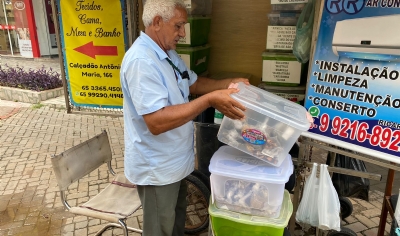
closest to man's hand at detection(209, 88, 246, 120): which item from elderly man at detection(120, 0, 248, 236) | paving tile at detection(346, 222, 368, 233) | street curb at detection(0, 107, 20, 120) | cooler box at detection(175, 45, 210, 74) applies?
elderly man at detection(120, 0, 248, 236)

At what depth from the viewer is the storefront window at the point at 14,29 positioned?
33.5ft

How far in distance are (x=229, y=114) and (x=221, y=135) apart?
0.20m

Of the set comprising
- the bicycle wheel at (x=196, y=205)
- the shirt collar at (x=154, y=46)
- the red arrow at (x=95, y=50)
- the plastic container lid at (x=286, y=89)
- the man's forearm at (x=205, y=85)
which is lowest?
the bicycle wheel at (x=196, y=205)

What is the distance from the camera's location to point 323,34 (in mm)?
1708

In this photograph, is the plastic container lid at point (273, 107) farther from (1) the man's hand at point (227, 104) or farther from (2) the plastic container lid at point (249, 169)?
(2) the plastic container lid at point (249, 169)

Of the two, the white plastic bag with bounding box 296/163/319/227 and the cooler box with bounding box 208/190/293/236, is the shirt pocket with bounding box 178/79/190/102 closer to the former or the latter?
the cooler box with bounding box 208/190/293/236

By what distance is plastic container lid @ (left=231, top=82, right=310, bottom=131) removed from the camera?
150 centimetres

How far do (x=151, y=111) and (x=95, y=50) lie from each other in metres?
1.77

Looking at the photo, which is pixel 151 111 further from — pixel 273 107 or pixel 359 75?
pixel 359 75

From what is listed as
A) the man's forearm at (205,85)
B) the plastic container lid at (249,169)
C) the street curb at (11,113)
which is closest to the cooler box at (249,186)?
the plastic container lid at (249,169)

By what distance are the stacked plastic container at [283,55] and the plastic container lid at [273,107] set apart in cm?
47

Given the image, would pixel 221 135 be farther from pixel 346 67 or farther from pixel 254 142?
pixel 346 67

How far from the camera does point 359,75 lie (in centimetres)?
162

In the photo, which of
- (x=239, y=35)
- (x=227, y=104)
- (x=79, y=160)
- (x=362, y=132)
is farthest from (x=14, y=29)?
(x=362, y=132)
